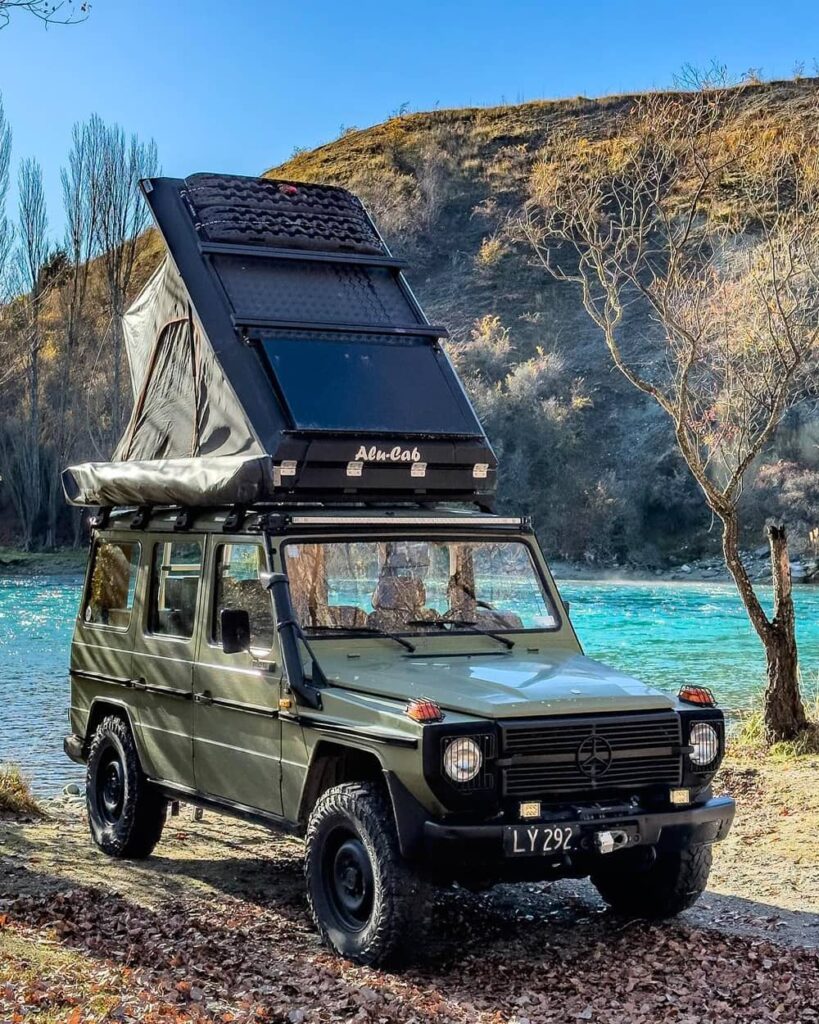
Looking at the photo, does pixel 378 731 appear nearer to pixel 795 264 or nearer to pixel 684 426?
pixel 684 426

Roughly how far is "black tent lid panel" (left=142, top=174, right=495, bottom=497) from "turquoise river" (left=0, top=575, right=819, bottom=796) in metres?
6.82

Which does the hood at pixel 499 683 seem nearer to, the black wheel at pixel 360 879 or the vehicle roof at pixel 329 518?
the black wheel at pixel 360 879

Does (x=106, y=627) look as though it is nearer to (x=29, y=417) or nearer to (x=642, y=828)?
(x=642, y=828)

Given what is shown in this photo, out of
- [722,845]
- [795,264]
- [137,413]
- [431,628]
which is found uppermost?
[795,264]

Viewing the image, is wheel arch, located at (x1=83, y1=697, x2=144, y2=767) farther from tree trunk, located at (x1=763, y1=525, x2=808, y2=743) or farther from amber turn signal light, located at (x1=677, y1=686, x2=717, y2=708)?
tree trunk, located at (x1=763, y1=525, x2=808, y2=743)

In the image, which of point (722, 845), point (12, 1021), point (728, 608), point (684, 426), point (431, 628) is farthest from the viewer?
point (728, 608)

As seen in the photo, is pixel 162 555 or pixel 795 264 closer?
pixel 162 555

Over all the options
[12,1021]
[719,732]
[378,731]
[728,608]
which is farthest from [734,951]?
[728,608]

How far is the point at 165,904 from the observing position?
8.20 meters

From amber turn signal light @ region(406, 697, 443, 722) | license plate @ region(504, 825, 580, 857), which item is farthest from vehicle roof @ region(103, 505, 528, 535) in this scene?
license plate @ region(504, 825, 580, 857)

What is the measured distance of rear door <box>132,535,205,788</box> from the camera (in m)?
8.66

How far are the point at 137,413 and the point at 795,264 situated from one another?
828cm

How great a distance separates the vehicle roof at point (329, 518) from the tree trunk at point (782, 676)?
5529 millimetres

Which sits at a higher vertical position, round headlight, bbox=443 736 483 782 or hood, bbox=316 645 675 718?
hood, bbox=316 645 675 718
